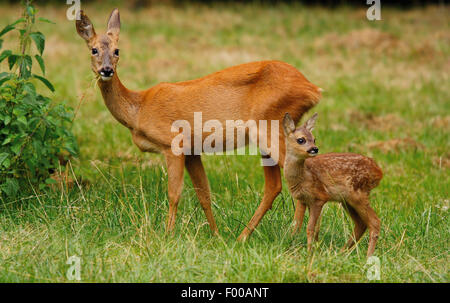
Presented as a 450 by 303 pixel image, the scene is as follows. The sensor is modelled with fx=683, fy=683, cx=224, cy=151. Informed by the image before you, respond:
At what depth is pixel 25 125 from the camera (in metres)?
5.63

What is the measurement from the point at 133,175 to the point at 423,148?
357cm

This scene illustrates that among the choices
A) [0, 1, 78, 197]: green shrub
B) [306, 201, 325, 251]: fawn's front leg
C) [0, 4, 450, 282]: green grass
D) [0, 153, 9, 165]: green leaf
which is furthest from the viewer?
[0, 1, 78, 197]: green shrub

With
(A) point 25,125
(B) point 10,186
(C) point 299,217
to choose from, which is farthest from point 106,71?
(C) point 299,217

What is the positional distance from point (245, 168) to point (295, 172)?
2543 mm

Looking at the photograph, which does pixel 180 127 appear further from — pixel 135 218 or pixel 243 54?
pixel 243 54

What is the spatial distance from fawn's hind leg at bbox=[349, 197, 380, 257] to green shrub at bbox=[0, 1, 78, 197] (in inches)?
98.5

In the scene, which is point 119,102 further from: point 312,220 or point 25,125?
point 312,220

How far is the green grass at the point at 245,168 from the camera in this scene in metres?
4.51

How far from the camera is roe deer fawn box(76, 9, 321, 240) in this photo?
17.4 feet

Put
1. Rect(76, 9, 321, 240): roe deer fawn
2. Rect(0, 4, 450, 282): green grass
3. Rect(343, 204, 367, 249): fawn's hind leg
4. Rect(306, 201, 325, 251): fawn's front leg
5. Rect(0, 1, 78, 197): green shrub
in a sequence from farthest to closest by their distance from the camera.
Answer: Rect(0, 1, 78, 197): green shrub → Rect(76, 9, 321, 240): roe deer fawn → Rect(343, 204, 367, 249): fawn's hind leg → Rect(306, 201, 325, 251): fawn's front leg → Rect(0, 4, 450, 282): green grass

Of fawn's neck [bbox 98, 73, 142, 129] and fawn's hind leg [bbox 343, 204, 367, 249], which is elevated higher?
fawn's neck [bbox 98, 73, 142, 129]

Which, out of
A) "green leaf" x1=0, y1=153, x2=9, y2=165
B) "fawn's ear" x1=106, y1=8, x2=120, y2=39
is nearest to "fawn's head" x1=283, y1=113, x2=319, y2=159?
"fawn's ear" x1=106, y1=8, x2=120, y2=39

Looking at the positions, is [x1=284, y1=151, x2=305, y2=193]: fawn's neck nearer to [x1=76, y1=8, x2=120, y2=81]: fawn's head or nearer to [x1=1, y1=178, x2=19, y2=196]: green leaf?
[x1=76, y1=8, x2=120, y2=81]: fawn's head

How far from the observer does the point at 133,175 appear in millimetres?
6840
